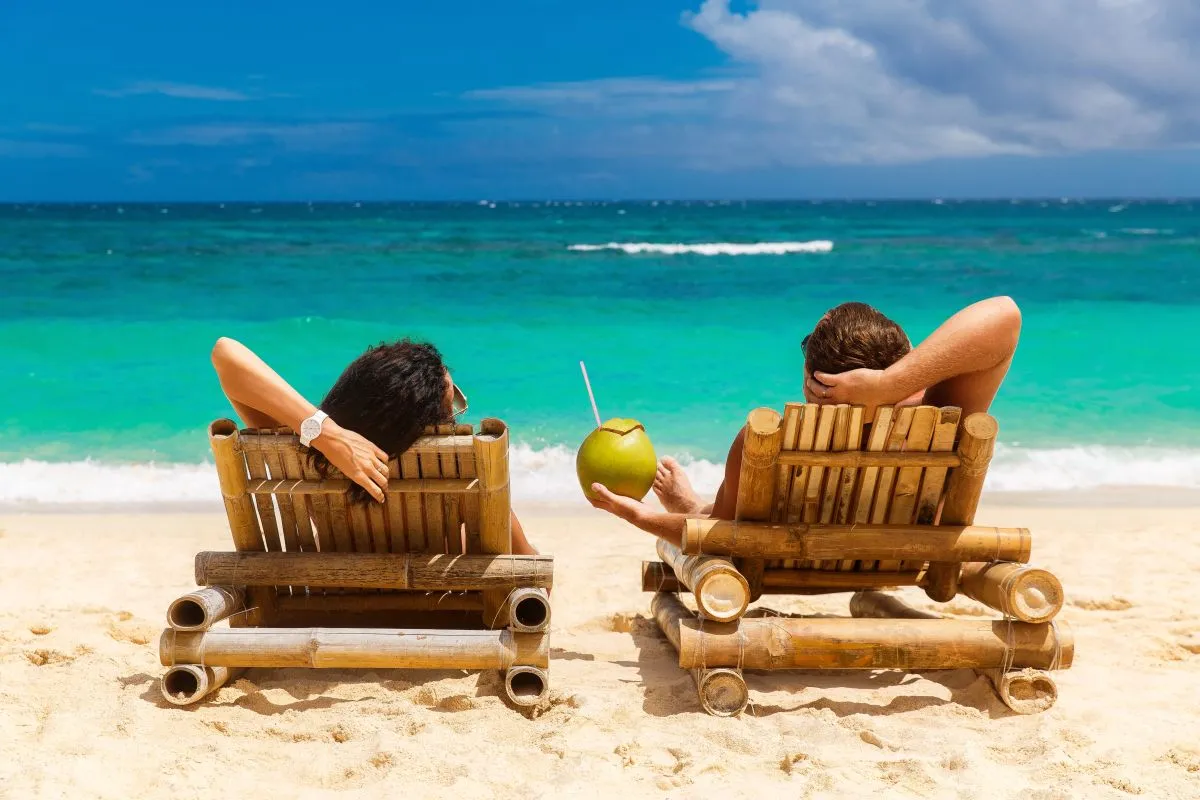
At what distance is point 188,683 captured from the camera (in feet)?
12.5

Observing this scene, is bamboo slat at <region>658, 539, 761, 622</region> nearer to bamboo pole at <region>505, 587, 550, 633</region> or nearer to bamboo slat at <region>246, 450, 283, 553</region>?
bamboo pole at <region>505, 587, 550, 633</region>

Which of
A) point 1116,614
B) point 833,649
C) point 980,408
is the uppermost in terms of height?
point 980,408

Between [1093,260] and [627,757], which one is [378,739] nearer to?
[627,757]

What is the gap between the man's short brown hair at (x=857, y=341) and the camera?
12.4ft

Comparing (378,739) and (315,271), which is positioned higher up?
(315,271)

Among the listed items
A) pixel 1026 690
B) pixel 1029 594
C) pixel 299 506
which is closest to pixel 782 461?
pixel 1029 594

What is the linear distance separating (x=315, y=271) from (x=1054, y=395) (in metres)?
18.4

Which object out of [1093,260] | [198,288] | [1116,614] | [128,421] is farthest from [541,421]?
[1093,260]

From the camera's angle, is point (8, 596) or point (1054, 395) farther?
point (1054, 395)

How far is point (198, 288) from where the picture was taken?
22031 mm

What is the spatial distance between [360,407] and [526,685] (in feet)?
3.92

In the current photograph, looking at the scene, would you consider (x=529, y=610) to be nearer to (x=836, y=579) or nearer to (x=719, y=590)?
(x=719, y=590)

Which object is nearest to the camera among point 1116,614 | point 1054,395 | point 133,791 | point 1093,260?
point 133,791

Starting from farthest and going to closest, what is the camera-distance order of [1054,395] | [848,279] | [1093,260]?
[1093,260]
[848,279]
[1054,395]
